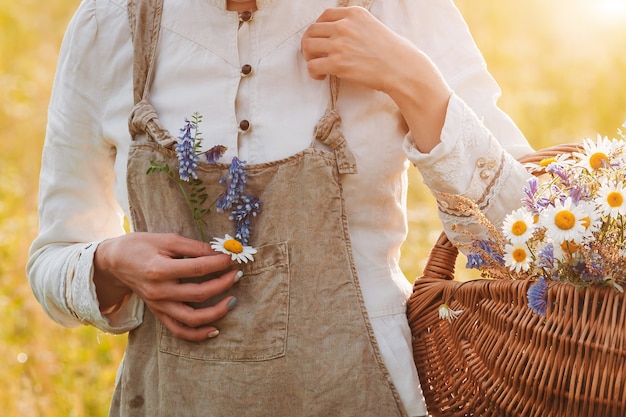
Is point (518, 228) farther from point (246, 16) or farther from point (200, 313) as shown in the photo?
point (246, 16)

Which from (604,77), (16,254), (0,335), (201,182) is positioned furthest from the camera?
(604,77)

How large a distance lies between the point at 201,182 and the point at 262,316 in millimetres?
274

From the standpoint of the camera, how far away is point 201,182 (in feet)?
5.07

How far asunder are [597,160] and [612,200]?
0.12 meters

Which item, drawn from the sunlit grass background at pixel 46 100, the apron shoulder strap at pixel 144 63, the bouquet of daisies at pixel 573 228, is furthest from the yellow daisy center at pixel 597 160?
the sunlit grass background at pixel 46 100

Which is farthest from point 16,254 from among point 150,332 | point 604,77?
point 604,77

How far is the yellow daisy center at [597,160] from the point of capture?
130cm

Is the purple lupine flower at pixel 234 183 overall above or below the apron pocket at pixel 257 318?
above

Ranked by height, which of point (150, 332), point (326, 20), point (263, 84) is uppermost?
point (326, 20)

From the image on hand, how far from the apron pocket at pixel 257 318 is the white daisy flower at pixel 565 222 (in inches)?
18.8

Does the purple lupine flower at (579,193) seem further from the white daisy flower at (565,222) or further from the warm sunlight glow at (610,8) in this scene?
the warm sunlight glow at (610,8)

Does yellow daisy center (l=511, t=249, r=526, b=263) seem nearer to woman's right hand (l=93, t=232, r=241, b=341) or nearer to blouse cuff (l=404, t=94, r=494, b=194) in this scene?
blouse cuff (l=404, t=94, r=494, b=194)

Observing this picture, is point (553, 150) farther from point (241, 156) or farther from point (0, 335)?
point (0, 335)

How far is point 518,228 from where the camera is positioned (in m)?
1.31
